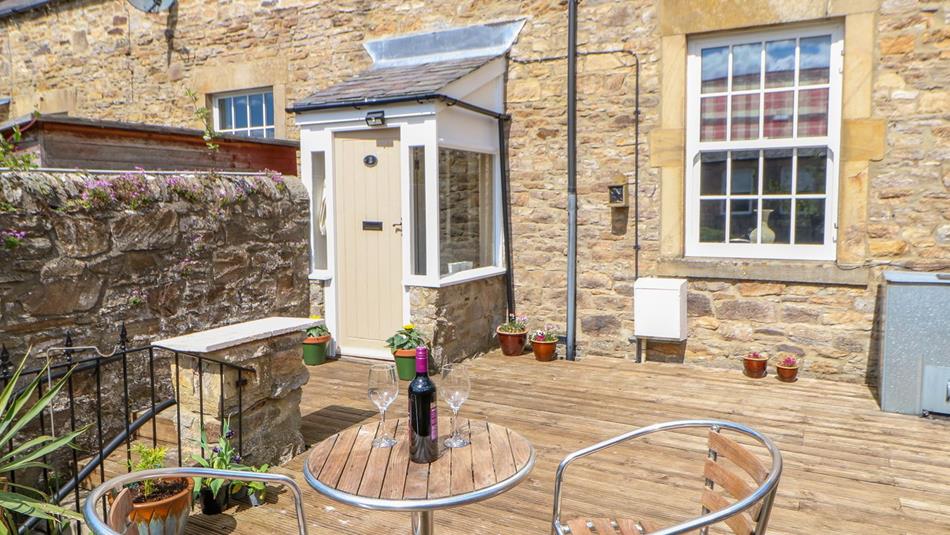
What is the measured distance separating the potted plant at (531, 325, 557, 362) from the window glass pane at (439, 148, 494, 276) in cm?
92

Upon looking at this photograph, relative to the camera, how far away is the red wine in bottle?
2.07 metres

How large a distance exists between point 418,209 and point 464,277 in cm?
77

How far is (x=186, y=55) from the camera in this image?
848 centimetres

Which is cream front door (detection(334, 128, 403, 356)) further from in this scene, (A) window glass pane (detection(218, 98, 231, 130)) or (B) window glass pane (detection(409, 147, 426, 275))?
(A) window glass pane (detection(218, 98, 231, 130))

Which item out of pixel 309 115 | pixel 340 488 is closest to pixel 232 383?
pixel 340 488

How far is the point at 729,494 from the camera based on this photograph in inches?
86.5

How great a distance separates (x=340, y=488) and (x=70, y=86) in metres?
9.51

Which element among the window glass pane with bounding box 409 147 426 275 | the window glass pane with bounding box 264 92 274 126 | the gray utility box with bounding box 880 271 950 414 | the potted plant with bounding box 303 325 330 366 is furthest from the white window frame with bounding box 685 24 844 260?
the window glass pane with bounding box 264 92 274 126

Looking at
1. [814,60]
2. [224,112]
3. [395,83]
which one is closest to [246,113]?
[224,112]

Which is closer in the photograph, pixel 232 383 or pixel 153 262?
pixel 232 383

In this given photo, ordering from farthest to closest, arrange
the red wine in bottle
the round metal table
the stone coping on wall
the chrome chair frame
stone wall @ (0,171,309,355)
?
stone wall @ (0,171,309,355) → the stone coping on wall → the red wine in bottle → the round metal table → the chrome chair frame

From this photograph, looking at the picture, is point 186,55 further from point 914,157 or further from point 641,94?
point 914,157

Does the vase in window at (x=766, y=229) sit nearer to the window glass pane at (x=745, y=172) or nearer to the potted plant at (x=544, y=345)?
the window glass pane at (x=745, y=172)

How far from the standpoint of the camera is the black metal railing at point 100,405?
A: 10.4ft
